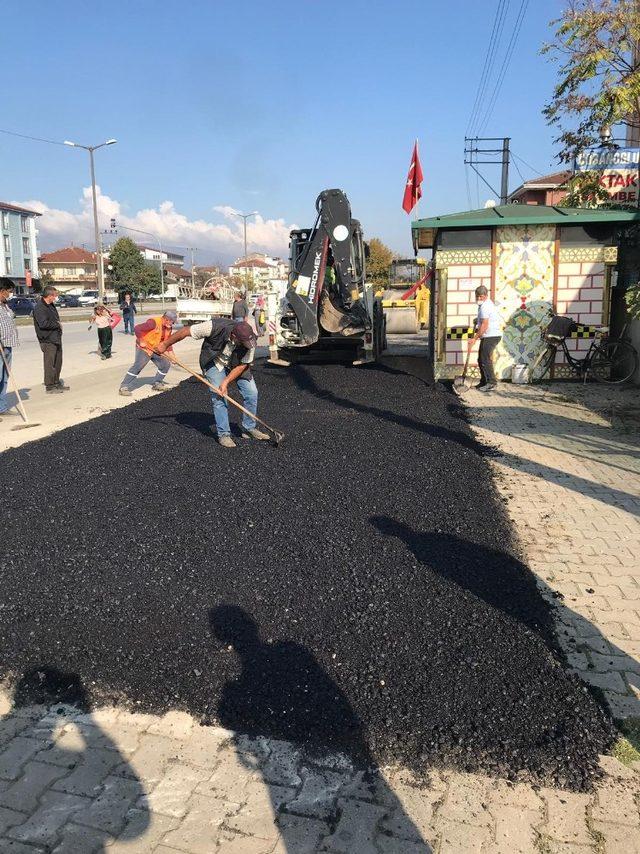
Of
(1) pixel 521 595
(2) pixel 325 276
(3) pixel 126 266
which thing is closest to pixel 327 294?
(2) pixel 325 276

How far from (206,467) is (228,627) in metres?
3.35

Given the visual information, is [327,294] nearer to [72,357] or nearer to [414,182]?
[414,182]

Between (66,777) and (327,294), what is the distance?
41.2 ft

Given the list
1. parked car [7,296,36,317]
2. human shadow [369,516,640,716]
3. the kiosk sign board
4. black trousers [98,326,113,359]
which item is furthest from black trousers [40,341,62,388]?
parked car [7,296,36,317]

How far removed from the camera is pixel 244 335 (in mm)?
7641

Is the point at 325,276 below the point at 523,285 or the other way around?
the other way around

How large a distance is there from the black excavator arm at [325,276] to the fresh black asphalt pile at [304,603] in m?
6.92

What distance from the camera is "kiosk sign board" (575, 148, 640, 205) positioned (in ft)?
44.7

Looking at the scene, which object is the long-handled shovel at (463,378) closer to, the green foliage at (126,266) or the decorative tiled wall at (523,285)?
the decorative tiled wall at (523,285)

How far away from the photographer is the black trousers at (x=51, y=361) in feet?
39.9

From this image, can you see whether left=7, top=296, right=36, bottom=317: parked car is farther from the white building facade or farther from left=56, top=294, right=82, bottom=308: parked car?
the white building facade

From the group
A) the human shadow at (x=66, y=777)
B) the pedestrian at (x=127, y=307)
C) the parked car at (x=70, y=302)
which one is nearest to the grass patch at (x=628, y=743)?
the human shadow at (x=66, y=777)

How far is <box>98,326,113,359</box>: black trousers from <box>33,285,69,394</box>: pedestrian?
5378 millimetres

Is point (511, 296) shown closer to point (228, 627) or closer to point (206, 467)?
point (206, 467)
